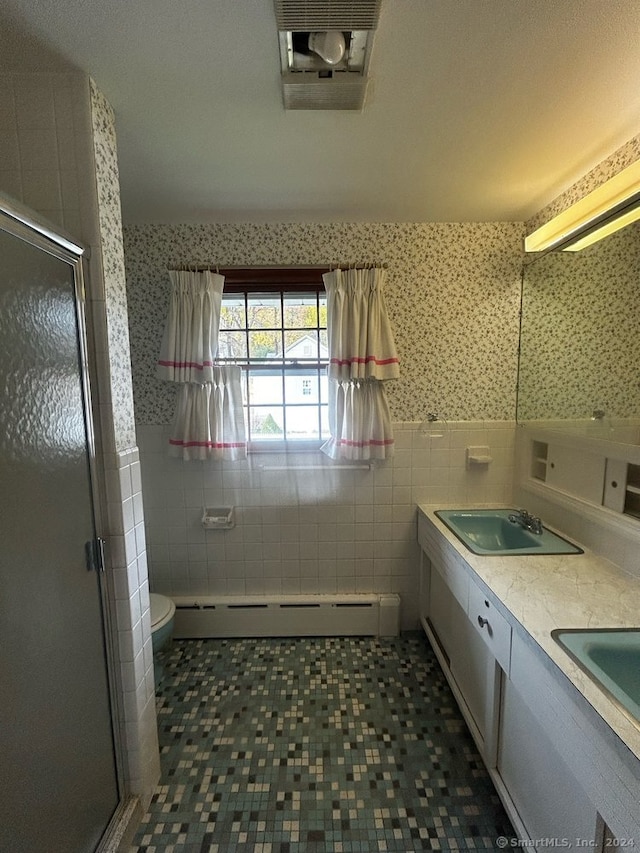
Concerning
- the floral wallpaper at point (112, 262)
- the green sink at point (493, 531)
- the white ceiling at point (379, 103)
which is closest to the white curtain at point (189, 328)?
the white ceiling at point (379, 103)

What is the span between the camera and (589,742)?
797 mm

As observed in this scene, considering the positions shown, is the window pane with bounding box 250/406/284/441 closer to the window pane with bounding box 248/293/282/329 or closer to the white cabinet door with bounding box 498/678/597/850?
the window pane with bounding box 248/293/282/329

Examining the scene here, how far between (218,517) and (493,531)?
1.61 meters

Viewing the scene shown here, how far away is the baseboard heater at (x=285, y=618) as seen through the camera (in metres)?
2.16

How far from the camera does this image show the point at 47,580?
96 centimetres

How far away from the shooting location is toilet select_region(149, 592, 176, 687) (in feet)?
5.81

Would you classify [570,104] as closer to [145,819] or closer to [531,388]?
[531,388]

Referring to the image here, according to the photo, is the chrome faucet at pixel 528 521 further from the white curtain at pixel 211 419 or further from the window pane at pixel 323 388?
the white curtain at pixel 211 419

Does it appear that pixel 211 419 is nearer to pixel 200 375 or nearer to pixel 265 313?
pixel 200 375

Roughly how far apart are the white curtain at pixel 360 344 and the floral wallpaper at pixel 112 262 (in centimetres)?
106

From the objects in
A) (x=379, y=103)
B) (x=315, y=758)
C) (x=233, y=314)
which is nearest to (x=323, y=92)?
(x=379, y=103)

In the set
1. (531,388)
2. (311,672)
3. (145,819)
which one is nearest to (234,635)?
(311,672)

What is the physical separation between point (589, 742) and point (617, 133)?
198 centimetres

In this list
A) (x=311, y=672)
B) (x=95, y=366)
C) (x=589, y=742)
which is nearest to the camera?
(x=589, y=742)
